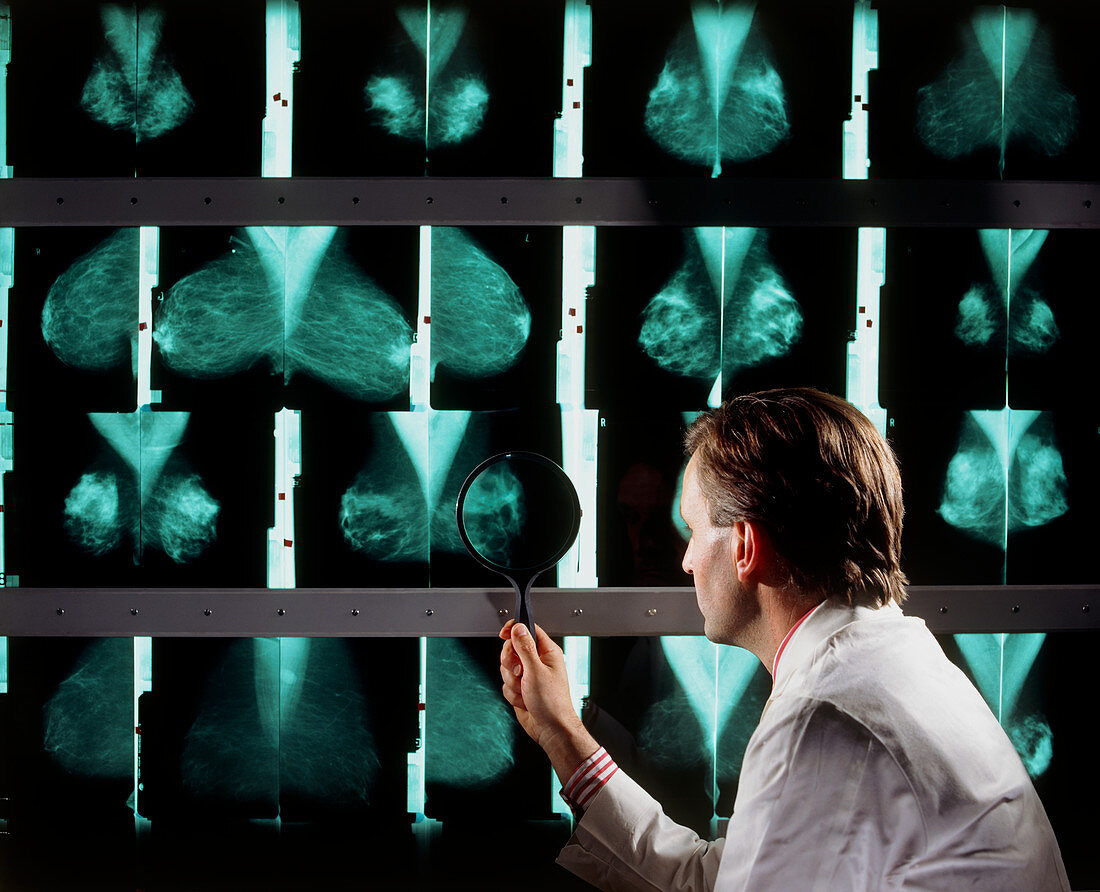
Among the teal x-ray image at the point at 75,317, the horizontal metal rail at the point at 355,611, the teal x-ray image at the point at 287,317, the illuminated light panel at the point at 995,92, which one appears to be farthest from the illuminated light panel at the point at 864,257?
the teal x-ray image at the point at 75,317

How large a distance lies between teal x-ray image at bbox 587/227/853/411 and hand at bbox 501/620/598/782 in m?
0.46

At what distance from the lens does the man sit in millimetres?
783

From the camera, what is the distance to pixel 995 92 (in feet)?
4.62

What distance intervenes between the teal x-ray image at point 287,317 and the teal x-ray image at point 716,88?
493mm

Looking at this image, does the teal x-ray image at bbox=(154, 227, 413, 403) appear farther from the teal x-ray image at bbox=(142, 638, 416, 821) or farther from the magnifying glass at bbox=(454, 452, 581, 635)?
the teal x-ray image at bbox=(142, 638, 416, 821)

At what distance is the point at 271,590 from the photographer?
1.34m

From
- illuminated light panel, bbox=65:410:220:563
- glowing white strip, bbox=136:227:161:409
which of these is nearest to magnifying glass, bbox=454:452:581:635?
illuminated light panel, bbox=65:410:220:563

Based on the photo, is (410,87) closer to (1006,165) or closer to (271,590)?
(271,590)

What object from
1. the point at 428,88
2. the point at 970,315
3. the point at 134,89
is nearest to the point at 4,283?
the point at 134,89

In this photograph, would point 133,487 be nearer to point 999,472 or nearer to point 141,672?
point 141,672

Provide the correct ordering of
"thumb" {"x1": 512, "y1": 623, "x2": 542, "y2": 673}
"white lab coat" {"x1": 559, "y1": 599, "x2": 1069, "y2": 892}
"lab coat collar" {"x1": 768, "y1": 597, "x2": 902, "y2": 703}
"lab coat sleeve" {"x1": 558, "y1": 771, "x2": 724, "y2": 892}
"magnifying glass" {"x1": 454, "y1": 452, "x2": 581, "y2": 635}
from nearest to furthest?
1. "white lab coat" {"x1": 559, "y1": 599, "x2": 1069, "y2": 892}
2. "lab coat collar" {"x1": 768, "y1": 597, "x2": 902, "y2": 703}
3. "lab coat sleeve" {"x1": 558, "y1": 771, "x2": 724, "y2": 892}
4. "thumb" {"x1": 512, "y1": 623, "x2": 542, "y2": 673}
5. "magnifying glass" {"x1": 454, "y1": 452, "x2": 581, "y2": 635}

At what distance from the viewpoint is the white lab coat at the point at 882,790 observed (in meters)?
0.77

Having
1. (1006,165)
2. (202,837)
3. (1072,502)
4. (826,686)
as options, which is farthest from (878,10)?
(202,837)

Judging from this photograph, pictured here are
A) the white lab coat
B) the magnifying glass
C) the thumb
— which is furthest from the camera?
the magnifying glass
